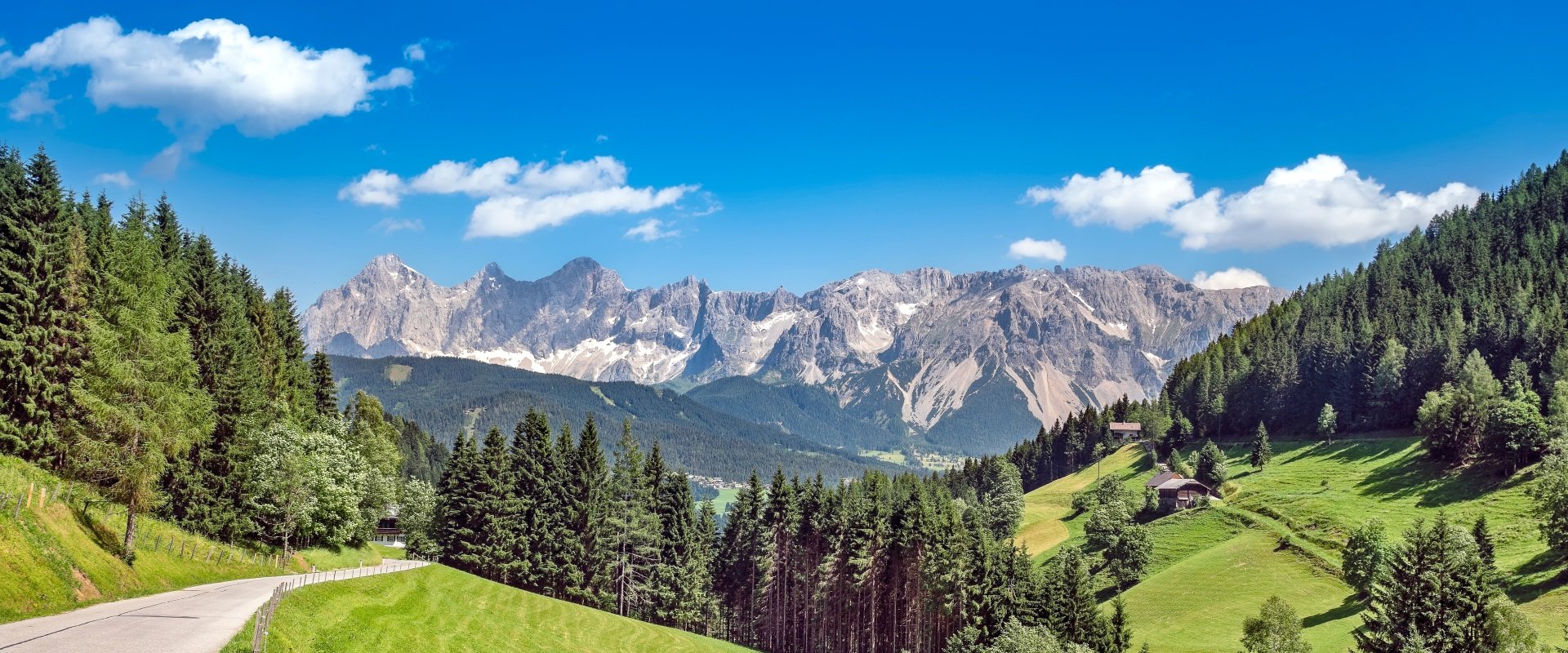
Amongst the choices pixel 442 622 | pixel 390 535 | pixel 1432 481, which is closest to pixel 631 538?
pixel 390 535

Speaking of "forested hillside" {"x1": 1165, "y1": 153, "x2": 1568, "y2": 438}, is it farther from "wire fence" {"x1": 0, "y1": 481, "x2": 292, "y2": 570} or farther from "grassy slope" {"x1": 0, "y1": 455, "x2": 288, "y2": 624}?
"grassy slope" {"x1": 0, "y1": 455, "x2": 288, "y2": 624}

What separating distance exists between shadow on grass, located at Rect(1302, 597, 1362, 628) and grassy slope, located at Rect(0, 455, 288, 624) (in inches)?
3429

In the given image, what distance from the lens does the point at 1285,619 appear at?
77.4 metres

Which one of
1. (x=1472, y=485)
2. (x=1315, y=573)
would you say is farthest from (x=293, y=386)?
(x=1472, y=485)

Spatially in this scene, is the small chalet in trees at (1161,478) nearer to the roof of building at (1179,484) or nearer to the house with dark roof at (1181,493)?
the roof of building at (1179,484)

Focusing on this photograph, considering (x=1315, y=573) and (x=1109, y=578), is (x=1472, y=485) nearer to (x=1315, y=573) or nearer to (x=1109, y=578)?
(x=1315, y=573)

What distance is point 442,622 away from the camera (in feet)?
180

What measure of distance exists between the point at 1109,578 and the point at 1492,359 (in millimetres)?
89683

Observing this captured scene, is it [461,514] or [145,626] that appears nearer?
[145,626]

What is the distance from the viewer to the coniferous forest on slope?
49.2 meters

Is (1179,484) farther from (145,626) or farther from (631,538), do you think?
(145,626)

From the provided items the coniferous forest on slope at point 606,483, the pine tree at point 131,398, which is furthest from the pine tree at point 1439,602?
the pine tree at point 131,398

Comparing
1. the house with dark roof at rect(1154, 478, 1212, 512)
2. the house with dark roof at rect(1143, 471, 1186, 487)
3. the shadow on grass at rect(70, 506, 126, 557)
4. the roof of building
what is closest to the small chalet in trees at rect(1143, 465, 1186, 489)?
the house with dark roof at rect(1143, 471, 1186, 487)

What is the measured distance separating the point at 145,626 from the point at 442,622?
846 inches
